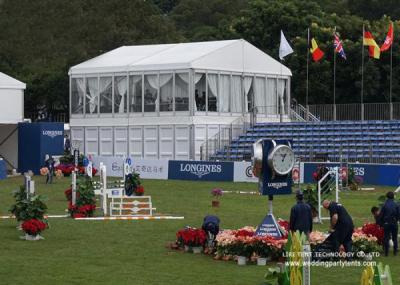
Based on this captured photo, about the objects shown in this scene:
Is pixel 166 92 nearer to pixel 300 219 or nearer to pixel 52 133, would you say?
pixel 52 133

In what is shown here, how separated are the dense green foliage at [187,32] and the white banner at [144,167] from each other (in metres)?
21.3

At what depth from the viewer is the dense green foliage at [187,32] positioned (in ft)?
261

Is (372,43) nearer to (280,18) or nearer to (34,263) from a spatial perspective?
(280,18)

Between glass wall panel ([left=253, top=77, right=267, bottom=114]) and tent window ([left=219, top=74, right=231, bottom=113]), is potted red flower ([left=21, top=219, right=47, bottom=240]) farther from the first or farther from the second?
glass wall panel ([left=253, top=77, right=267, bottom=114])

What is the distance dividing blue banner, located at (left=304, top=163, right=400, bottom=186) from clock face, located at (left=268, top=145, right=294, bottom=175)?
26.6 m

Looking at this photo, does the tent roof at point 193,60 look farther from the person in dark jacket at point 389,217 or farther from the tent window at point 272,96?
the person in dark jacket at point 389,217

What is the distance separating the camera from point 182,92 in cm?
6650

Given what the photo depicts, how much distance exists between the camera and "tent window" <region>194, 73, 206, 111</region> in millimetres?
66500

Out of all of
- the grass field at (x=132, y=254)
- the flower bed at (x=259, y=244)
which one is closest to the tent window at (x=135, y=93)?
the grass field at (x=132, y=254)

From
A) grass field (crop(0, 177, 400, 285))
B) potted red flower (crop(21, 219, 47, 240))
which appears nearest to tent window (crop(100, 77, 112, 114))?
grass field (crop(0, 177, 400, 285))

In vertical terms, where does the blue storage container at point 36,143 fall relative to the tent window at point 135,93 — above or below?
below

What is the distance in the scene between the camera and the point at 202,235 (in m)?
26.7

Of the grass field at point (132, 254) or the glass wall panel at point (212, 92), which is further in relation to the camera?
the glass wall panel at point (212, 92)

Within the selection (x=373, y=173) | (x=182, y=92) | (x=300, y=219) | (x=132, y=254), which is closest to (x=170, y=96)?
(x=182, y=92)
